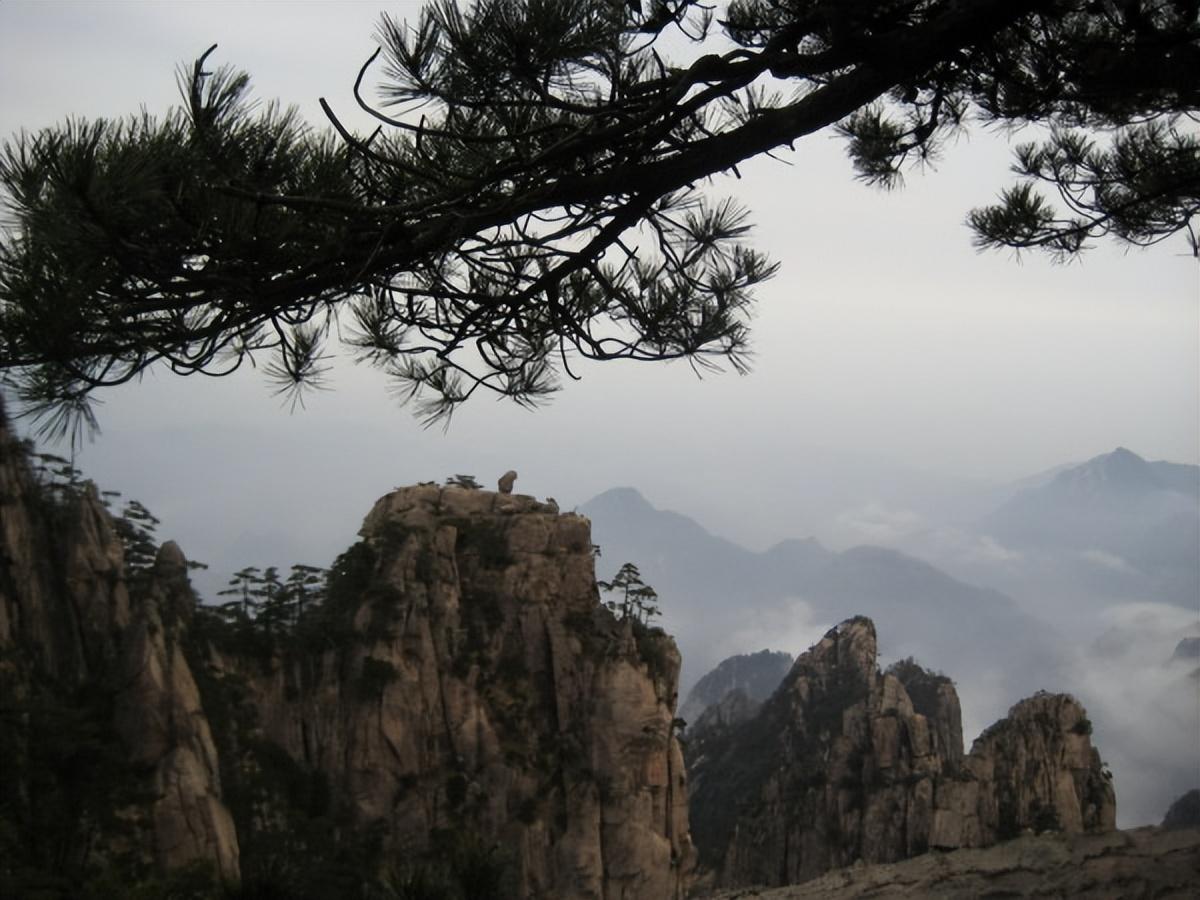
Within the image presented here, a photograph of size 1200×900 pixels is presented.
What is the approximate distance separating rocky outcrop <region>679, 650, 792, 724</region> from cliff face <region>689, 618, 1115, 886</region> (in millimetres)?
37880

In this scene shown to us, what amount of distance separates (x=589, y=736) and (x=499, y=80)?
897 inches

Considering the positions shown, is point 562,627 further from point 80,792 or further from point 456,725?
point 80,792

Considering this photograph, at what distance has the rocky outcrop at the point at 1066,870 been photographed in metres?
5.49

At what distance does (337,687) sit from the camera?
2311cm

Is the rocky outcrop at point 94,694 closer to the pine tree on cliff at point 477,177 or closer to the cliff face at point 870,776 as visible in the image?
the pine tree on cliff at point 477,177

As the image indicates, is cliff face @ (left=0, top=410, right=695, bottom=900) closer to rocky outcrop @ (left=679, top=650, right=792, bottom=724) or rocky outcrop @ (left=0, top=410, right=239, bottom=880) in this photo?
rocky outcrop @ (left=0, top=410, right=239, bottom=880)

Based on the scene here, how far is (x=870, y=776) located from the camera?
96.6 ft

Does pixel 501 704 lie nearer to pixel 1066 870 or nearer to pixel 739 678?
pixel 1066 870

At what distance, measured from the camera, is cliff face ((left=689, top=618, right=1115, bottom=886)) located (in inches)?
→ 1009

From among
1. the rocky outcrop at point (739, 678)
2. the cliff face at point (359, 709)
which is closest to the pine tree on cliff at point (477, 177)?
the cliff face at point (359, 709)

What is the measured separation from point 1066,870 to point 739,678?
7536 cm

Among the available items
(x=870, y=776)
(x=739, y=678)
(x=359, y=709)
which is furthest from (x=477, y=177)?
(x=739, y=678)

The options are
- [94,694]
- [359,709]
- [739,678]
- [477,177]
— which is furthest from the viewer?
[739,678]

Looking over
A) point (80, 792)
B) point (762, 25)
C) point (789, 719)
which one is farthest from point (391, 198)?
point (789, 719)
